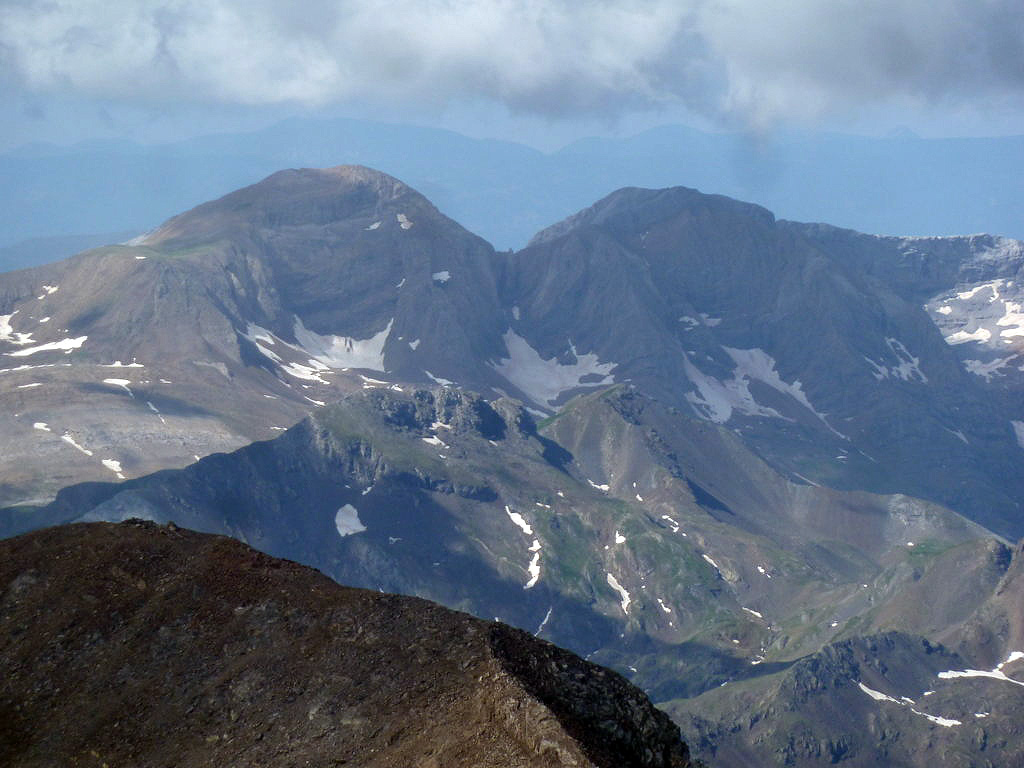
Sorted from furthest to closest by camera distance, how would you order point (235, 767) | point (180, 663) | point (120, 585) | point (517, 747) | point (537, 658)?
point (120, 585) → point (180, 663) → point (537, 658) → point (235, 767) → point (517, 747)

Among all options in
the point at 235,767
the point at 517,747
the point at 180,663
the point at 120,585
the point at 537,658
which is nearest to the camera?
the point at 517,747

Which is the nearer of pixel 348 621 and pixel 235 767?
pixel 235 767

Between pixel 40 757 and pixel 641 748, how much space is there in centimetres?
2630

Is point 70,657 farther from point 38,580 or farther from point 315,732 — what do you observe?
point 315,732

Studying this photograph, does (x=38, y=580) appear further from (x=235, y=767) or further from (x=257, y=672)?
(x=235, y=767)

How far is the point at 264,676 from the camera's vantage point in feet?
166

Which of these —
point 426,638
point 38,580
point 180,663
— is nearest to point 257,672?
point 180,663

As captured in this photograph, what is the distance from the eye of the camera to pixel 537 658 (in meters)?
49.3

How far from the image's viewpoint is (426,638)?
5112 cm

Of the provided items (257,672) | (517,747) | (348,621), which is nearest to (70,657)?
(257,672)

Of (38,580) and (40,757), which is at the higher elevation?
(38,580)

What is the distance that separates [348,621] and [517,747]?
14728 millimetres

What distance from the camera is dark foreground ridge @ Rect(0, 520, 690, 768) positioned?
44281 mm

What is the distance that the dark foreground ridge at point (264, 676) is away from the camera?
145 ft
